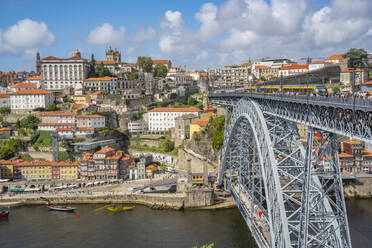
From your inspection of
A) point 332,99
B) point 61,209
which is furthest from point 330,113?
point 61,209

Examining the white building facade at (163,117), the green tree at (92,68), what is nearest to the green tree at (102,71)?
the green tree at (92,68)

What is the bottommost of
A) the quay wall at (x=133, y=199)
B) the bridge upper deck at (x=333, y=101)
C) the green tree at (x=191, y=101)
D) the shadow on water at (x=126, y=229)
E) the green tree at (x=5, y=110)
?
the shadow on water at (x=126, y=229)

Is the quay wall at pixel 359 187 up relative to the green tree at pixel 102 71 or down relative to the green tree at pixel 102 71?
down

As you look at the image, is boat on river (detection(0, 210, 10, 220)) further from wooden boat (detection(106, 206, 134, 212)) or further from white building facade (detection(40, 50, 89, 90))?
white building facade (detection(40, 50, 89, 90))

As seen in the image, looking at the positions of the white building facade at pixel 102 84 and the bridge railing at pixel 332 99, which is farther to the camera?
the white building facade at pixel 102 84

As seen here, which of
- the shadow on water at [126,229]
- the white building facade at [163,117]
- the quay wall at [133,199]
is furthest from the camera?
the white building facade at [163,117]

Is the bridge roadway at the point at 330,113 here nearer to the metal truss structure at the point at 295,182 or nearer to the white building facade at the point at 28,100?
the metal truss structure at the point at 295,182

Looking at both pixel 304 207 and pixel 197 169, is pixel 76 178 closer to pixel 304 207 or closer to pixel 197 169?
pixel 197 169

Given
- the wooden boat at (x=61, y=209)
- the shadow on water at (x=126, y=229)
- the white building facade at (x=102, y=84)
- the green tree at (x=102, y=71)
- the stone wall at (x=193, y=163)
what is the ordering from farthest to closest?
the green tree at (x=102, y=71) < the white building facade at (x=102, y=84) < the stone wall at (x=193, y=163) < the wooden boat at (x=61, y=209) < the shadow on water at (x=126, y=229)
